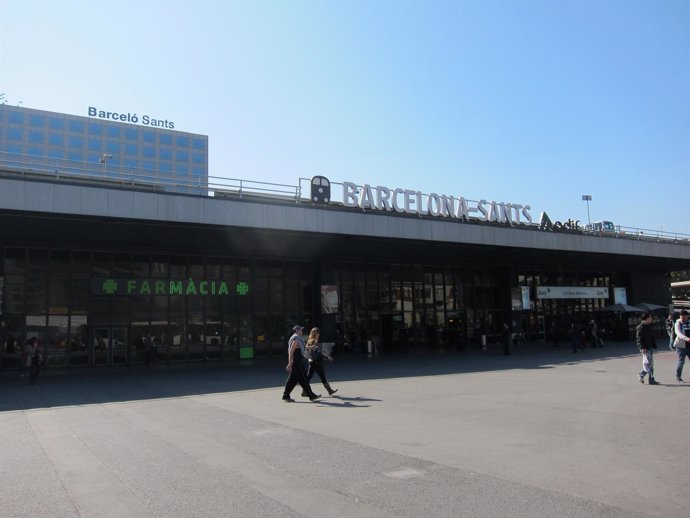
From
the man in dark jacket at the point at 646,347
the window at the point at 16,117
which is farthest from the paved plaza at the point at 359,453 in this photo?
the window at the point at 16,117

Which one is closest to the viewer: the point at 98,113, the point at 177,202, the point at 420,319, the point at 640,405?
the point at 640,405

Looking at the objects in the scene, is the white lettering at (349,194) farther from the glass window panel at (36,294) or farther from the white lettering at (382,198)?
the glass window panel at (36,294)

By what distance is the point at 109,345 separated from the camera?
86.1 feet

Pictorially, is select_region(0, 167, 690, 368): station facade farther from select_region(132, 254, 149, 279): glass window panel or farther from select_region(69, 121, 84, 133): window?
select_region(69, 121, 84, 133): window

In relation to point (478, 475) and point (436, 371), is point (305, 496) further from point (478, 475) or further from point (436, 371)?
point (436, 371)

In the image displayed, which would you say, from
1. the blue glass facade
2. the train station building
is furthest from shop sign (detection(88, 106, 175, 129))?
the train station building

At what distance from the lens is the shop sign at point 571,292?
3959 cm

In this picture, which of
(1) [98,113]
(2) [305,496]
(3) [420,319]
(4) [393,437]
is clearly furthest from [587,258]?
Answer: (1) [98,113]

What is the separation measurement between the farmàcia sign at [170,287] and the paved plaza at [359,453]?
36.1ft

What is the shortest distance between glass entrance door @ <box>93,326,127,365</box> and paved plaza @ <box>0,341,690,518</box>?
10.5 meters

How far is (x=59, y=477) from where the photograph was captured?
22.7 ft

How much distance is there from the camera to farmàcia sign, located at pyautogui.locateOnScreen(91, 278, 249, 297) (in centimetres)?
2622

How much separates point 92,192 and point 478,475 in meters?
18.1

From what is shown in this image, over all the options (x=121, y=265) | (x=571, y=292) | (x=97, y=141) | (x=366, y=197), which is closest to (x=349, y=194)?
(x=366, y=197)
